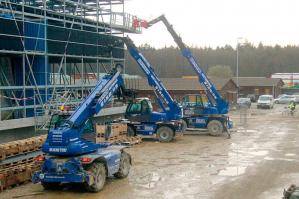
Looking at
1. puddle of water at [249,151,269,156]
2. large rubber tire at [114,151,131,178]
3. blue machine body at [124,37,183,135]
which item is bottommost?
puddle of water at [249,151,269,156]

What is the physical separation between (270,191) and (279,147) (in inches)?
392

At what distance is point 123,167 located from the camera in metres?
16.3

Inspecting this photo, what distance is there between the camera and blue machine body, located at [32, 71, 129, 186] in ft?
45.5

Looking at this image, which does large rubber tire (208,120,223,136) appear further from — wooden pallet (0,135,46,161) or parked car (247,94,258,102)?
parked car (247,94,258,102)

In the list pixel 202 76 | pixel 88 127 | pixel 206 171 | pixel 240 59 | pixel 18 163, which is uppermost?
pixel 240 59

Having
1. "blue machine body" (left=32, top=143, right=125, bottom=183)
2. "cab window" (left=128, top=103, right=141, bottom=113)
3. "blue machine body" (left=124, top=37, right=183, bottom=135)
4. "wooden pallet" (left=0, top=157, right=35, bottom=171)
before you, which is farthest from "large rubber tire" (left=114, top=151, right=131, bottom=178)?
"cab window" (left=128, top=103, right=141, bottom=113)

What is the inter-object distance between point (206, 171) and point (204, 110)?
466 inches

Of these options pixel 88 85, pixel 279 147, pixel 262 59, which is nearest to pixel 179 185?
pixel 279 147

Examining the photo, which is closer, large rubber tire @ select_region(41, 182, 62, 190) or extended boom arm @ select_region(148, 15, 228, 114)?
large rubber tire @ select_region(41, 182, 62, 190)

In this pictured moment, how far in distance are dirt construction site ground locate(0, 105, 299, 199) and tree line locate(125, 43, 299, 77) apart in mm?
82613

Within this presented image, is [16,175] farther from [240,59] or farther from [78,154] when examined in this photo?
[240,59]

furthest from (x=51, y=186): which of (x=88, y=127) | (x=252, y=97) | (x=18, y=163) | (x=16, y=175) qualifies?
(x=252, y=97)

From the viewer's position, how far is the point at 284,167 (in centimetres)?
1861

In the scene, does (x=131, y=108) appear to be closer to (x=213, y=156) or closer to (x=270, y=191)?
(x=213, y=156)
